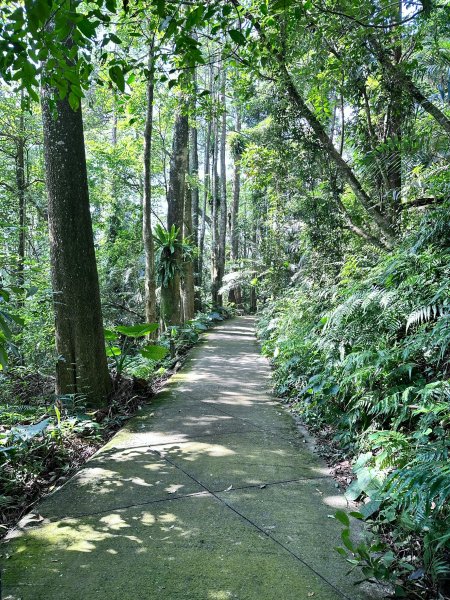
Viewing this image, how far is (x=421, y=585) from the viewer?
2045 mm

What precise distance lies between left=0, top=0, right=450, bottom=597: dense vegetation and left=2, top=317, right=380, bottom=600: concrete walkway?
32cm

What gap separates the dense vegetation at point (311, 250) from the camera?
2334 millimetres

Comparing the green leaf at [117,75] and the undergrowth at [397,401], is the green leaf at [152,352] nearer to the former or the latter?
the undergrowth at [397,401]

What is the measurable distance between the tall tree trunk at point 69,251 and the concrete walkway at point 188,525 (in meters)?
0.94

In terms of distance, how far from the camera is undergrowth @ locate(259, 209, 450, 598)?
2.14m

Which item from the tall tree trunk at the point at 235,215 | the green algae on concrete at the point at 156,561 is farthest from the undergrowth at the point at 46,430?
the tall tree trunk at the point at 235,215

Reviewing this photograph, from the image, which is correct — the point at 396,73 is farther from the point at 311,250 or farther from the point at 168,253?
the point at 168,253

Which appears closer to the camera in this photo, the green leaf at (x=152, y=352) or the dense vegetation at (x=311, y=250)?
the dense vegetation at (x=311, y=250)

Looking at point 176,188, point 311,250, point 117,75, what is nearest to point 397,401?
point 117,75

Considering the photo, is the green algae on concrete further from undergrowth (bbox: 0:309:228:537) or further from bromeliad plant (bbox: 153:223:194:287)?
bromeliad plant (bbox: 153:223:194:287)

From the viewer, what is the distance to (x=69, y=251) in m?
4.75

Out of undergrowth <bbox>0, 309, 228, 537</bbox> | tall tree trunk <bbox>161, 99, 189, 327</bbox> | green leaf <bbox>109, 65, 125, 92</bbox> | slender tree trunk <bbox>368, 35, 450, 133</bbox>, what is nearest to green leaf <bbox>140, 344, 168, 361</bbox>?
undergrowth <bbox>0, 309, 228, 537</bbox>

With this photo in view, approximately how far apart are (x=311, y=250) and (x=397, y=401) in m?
5.33

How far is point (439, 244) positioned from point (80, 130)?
4.20m
